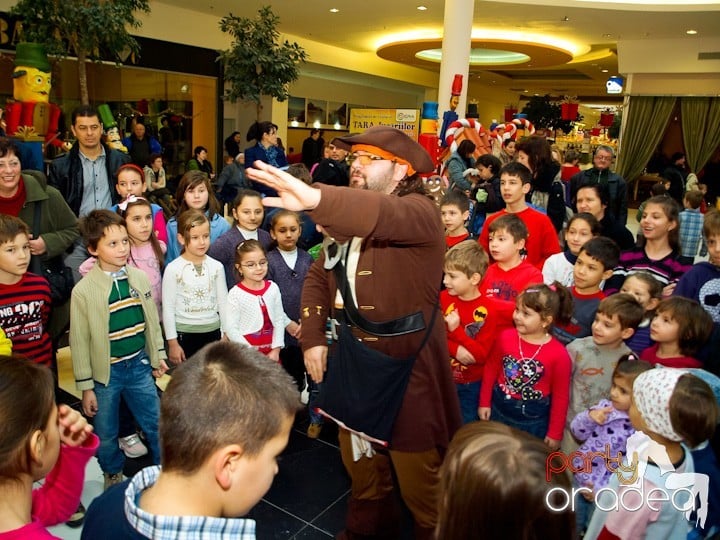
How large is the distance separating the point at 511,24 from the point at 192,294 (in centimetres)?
1032

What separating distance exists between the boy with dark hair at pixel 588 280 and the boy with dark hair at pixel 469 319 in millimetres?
326

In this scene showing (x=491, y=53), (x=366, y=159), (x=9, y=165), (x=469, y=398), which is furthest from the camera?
(x=491, y=53)

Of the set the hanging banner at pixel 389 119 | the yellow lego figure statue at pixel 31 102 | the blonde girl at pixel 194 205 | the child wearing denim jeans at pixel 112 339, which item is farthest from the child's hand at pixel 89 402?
the hanging banner at pixel 389 119

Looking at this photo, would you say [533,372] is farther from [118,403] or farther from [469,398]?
[118,403]

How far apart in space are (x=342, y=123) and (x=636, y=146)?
842cm

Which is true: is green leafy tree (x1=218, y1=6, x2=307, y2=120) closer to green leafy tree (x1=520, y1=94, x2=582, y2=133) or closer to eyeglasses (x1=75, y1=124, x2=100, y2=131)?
eyeglasses (x1=75, y1=124, x2=100, y2=131)

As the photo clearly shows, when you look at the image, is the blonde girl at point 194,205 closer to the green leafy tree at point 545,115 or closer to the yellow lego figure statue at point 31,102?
the yellow lego figure statue at point 31,102

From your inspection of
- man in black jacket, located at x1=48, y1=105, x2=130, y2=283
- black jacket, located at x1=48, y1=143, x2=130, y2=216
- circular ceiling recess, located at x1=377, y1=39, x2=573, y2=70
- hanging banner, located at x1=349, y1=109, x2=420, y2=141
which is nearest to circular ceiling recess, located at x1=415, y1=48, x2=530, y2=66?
circular ceiling recess, located at x1=377, y1=39, x2=573, y2=70

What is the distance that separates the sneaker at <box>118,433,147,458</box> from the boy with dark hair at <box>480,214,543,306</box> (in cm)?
194

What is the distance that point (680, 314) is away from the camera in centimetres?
225

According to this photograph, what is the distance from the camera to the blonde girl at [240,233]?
10.6 feet

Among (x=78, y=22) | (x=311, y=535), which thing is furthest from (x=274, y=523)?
(x=78, y=22)

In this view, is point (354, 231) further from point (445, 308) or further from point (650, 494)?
point (445, 308)

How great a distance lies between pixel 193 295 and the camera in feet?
9.46
